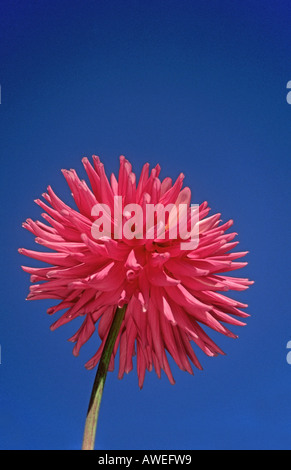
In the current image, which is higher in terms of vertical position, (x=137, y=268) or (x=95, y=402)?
(x=137, y=268)

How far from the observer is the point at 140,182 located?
9.74 ft

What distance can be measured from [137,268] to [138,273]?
0.14 ft

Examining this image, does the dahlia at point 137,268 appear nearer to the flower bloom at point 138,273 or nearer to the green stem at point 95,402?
the flower bloom at point 138,273

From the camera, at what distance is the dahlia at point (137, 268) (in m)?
2.71

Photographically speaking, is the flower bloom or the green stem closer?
the green stem

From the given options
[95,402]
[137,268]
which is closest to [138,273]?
[137,268]

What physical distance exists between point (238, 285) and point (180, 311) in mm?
417

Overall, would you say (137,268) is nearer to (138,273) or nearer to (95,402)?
(138,273)

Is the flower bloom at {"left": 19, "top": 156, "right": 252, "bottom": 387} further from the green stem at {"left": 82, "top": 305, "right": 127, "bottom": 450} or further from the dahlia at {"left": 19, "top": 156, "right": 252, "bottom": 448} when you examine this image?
the green stem at {"left": 82, "top": 305, "right": 127, "bottom": 450}

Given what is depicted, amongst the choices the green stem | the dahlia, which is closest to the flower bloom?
the dahlia

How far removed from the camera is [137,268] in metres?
2.62

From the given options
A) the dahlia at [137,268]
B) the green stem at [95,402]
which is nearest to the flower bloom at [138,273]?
the dahlia at [137,268]

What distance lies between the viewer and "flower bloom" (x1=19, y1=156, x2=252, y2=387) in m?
2.70
